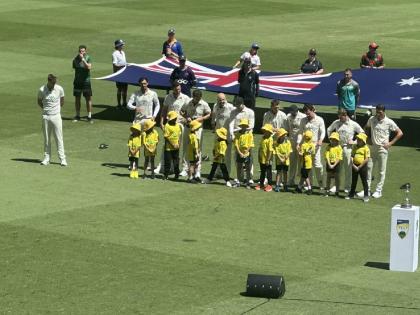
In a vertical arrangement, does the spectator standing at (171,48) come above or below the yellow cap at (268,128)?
above

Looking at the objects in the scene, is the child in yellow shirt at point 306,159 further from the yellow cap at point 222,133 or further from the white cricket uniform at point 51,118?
the white cricket uniform at point 51,118

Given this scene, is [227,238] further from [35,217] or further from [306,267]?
[35,217]

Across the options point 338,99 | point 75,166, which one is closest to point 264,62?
point 338,99

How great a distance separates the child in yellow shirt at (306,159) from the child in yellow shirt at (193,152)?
214 centimetres

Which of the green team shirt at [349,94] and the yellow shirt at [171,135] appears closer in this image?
the yellow shirt at [171,135]

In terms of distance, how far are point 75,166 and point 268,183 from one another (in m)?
4.28

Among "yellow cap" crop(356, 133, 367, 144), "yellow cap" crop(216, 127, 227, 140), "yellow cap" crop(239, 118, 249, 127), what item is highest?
"yellow cap" crop(239, 118, 249, 127)

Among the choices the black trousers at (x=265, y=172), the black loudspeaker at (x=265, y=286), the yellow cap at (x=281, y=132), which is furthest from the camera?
the black trousers at (x=265, y=172)

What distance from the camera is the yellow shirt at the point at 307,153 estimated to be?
24594 millimetres

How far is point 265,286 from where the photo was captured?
1772 cm

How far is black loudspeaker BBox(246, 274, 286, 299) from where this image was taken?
17688 millimetres

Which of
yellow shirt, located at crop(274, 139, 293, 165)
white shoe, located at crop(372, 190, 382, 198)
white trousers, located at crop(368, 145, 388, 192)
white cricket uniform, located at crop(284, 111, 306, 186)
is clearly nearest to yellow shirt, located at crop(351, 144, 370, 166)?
white trousers, located at crop(368, 145, 388, 192)

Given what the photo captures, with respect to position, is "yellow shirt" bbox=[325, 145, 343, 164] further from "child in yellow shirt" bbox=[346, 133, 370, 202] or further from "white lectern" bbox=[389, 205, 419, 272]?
"white lectern" bbox=[389, 205, 419, 272]

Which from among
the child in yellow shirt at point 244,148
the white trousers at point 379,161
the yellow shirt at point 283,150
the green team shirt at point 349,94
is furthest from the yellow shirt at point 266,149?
the green team shirt at point 349,94
